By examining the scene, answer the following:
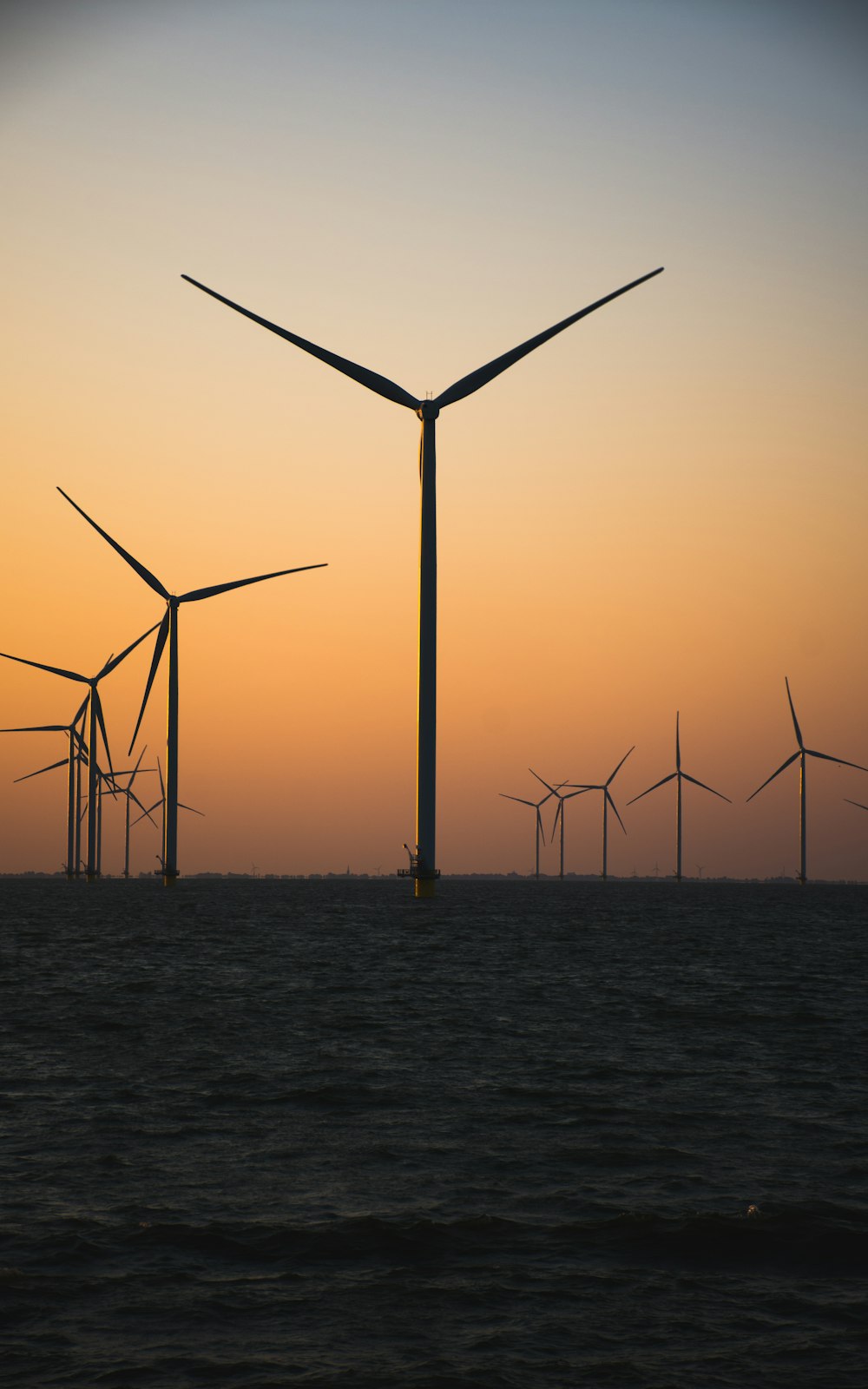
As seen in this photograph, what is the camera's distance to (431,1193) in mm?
21109

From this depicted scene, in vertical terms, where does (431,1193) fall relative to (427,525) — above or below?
below

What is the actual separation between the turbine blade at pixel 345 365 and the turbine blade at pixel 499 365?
7.38ft

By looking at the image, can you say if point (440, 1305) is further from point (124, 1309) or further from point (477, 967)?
point (477, 967)

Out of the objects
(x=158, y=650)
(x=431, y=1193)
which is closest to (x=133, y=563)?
(x=158, y=650)

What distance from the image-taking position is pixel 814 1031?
40.9 m

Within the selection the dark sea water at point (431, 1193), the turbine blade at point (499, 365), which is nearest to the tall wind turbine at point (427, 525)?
the turbine blade at point (499, 365)

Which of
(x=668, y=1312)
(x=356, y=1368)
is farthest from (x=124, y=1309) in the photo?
(x=668, y=1312)

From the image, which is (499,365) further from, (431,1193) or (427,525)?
(431,1193)

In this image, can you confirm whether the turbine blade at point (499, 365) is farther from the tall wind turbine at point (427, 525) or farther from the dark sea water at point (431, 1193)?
the dark sea water at point (431, 1193)

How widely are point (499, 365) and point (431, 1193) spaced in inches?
2821

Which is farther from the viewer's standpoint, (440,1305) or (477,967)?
(477,967)

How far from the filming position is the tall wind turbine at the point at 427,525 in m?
84.9

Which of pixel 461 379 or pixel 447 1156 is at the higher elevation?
pixel 461 379

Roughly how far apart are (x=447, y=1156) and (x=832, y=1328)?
9.08 metres
